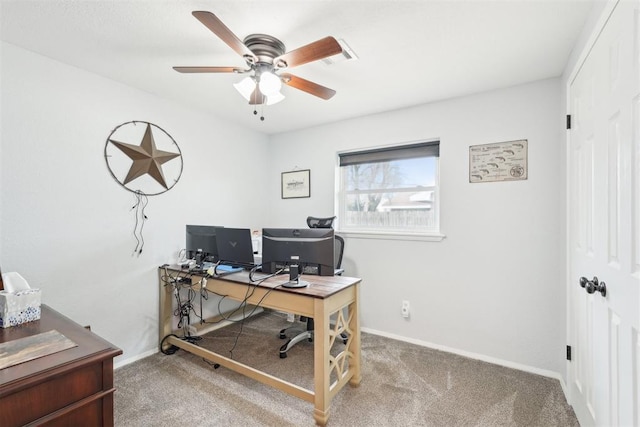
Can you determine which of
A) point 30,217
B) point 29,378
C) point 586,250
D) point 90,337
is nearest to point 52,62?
point 30,217

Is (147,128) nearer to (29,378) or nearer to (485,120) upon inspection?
(29,378)

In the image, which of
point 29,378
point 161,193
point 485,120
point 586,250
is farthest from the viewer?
point 161,193

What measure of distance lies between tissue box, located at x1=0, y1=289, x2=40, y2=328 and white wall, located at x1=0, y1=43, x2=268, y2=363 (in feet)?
2.37

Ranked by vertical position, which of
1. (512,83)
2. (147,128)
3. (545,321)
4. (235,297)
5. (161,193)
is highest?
(512,83)

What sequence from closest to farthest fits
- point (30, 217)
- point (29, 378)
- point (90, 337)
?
point (29, 378) < point (90, 337) < point (30, 217)

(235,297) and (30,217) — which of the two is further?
(235,297)

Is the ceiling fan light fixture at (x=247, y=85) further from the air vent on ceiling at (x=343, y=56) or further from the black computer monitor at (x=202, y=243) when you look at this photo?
the black computer monitor at (x=202, y=243)

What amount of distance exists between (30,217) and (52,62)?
114 centimetres

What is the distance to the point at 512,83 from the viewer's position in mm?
2404

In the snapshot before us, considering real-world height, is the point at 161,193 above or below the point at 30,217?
above

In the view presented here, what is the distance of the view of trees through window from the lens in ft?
9.74

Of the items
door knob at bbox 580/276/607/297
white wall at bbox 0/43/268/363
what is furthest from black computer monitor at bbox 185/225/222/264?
door knob at bbox 580/276/607/297

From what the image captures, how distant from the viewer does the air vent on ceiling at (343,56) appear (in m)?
1.82

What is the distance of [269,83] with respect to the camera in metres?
1.73
